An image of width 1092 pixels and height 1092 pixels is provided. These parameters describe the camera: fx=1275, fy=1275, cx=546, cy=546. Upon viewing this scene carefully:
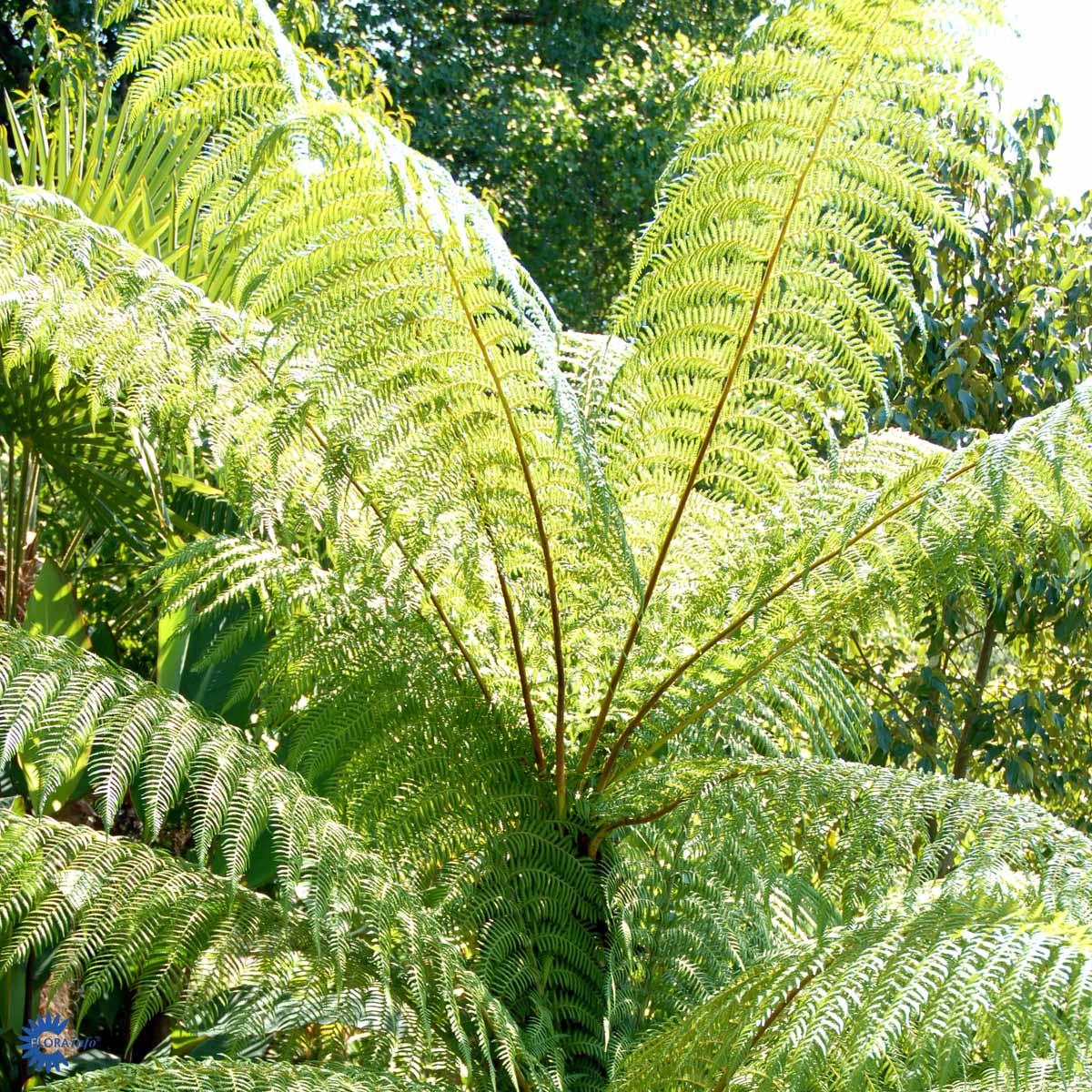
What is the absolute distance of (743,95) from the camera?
1849mm

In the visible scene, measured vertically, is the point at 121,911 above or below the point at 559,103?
below

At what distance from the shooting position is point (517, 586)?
2.02 m

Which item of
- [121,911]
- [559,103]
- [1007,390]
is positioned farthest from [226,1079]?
[559,103]

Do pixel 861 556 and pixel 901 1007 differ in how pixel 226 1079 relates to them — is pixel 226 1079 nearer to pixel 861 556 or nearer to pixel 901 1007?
pixel 901 1007

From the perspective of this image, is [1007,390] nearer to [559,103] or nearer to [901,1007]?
[901,1007]

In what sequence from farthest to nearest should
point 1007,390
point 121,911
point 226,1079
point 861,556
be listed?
point 1007,390
point 861,556
point 121,911
point 226,1079

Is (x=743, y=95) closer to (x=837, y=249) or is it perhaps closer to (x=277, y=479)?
(x=837, y=249)

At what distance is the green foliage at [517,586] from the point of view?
58.7 inches

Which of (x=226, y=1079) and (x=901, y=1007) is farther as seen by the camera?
(x=226, y=1079)

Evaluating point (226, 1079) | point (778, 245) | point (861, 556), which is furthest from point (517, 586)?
point (226, 1079)

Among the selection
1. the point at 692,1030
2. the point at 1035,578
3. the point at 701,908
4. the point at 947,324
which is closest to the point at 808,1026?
the point at 692,1030

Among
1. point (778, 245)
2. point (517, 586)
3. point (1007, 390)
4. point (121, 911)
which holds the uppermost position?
point (1007, 390)

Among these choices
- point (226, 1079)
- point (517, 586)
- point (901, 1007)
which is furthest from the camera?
point (517, 586)

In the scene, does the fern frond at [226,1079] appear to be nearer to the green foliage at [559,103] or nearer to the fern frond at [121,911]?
the fern frond at [121,911]
